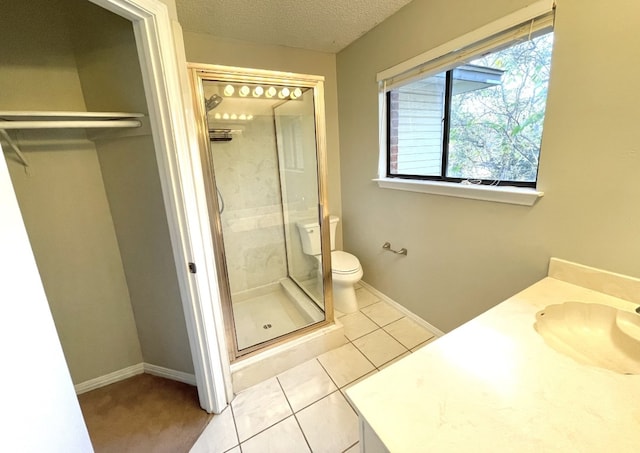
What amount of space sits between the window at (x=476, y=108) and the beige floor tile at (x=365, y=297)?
1245 mm

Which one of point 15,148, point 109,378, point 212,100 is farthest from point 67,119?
point 109,378

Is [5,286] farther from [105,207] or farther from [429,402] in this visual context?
[105,207]

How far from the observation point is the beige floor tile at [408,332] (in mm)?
2068

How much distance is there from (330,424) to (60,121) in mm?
2124

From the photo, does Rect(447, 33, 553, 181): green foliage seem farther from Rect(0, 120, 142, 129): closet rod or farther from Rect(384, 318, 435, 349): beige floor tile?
Rect(0, 120, 142, 129): closet rod

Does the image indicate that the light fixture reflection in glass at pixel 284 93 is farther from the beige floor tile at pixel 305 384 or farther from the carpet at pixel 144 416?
the carpet at pixel 144 416

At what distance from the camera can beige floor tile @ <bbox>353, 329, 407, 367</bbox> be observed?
1.93 m

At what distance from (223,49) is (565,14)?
2.26m

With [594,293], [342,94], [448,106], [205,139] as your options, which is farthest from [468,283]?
[342,94]

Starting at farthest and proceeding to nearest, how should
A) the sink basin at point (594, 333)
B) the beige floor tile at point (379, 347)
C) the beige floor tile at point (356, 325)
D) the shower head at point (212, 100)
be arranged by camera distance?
the beige floor tile at point (356, 325) < the beige floor tile at point (379, 347) < the shower head at point (212, 100) < the sink basin at point (594, 333)

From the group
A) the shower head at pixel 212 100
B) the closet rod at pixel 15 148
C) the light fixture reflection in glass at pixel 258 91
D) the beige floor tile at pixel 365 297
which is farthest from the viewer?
the beige floor tile at pixel 365 297

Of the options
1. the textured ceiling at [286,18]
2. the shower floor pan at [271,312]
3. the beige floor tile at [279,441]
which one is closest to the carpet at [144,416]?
the beige floor tile at [279,441]

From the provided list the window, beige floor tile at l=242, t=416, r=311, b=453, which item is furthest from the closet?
the window

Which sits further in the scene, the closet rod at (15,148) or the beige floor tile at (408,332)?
the beige floor tile at (408,332)
